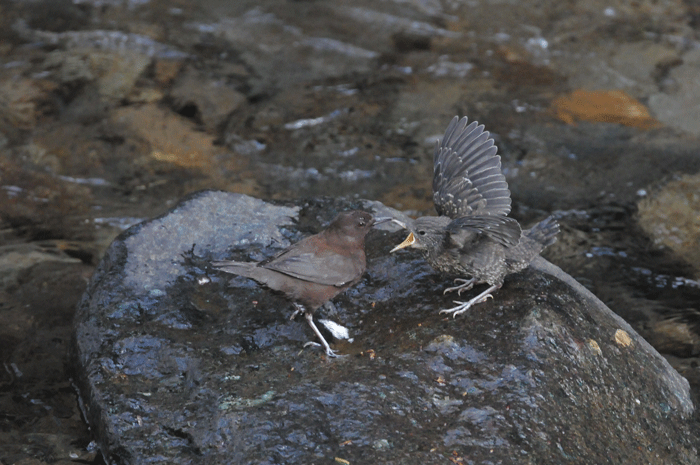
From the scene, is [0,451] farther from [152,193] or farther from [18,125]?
[18,125]

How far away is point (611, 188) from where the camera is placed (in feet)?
22.2

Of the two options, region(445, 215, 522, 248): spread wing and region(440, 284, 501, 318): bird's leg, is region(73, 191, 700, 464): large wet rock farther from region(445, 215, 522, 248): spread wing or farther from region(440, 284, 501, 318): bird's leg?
region(445, 215, 522, 248): spread wing

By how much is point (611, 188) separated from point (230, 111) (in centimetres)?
424

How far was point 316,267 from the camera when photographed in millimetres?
3930

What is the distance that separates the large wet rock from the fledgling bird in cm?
16

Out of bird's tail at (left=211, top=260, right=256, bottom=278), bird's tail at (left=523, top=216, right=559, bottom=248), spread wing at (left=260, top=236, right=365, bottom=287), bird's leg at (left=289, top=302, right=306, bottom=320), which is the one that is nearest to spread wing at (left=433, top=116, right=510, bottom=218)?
bird's tail at (left=523, top=216, right=559, bottom=248)

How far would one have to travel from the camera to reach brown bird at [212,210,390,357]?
3869 millimetres

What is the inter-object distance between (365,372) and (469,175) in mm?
1536

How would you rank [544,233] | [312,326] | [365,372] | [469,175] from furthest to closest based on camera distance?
1. [469,175]
2. [544,233]
3. [312,326]
4. [365,372]

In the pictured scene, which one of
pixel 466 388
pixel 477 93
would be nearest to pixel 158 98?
pixel 477 93

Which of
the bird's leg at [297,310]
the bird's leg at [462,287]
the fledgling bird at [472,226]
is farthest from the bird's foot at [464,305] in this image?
the bird's leg at [297,310]

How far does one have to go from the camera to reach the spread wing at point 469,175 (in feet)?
14.2

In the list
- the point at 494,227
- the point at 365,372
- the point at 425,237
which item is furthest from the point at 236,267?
the point at 494,227

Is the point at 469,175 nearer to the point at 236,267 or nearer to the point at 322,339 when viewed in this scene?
the point at 322,339
